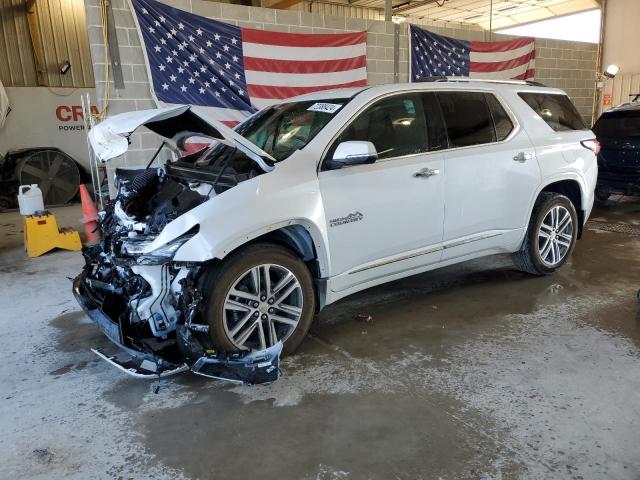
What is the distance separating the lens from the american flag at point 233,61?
253 inches

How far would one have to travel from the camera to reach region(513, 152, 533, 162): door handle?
426cm

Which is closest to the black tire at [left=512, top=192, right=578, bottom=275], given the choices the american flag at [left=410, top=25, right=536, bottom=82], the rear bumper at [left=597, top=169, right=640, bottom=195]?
the rear bumper at [left=597, top=169, right=640, bottom=195]

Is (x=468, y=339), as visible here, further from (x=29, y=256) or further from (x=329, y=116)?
(x=29, y=256)

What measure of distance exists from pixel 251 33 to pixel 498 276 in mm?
4699

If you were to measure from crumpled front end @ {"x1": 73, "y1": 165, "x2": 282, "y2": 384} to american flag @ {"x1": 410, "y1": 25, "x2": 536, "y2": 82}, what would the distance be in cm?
583

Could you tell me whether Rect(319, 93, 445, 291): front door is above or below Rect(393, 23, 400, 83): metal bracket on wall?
below

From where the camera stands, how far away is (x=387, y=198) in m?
3.52

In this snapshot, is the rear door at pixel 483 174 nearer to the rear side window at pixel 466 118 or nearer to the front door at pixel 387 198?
the rear side window at pixel 466 118

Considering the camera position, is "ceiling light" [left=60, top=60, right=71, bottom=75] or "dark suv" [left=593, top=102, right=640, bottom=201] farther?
"ceiling light" [left=60, top=60, right=71, bottom=75]

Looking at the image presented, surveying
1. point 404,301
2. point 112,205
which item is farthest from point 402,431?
point 112,205

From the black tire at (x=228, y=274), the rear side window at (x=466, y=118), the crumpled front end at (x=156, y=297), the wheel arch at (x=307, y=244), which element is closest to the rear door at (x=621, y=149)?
the rear side window at (x=466, y=118)

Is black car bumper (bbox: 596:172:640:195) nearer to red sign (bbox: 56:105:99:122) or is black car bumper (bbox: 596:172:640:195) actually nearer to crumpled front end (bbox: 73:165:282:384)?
crumpled front end (bbox: 73:165:282:384)

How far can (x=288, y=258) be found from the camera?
3182 mm

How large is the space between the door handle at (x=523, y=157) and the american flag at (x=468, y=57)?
4.08 metres
